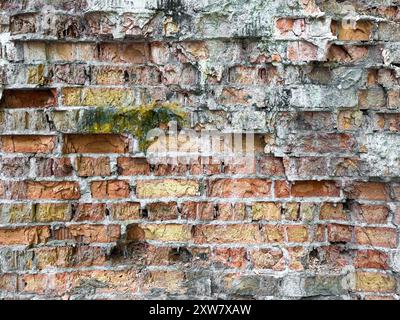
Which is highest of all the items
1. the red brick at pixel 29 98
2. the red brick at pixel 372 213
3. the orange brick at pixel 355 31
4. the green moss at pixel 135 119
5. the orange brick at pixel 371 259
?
the orange brick at pixel 355 31

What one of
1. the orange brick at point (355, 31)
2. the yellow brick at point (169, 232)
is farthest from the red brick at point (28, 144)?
the orange brick at point (355, 31)

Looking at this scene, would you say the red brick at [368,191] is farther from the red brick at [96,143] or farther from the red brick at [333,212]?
the red brick at [96,143]

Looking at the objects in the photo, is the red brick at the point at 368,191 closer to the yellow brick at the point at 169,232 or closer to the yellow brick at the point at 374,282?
the yellow brick at the point at 374,282

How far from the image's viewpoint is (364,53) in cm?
228

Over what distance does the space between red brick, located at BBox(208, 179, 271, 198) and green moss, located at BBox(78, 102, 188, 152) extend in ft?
1.14

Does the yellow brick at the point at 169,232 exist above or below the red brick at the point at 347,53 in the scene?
→ below

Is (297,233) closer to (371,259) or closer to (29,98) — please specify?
(371,259)

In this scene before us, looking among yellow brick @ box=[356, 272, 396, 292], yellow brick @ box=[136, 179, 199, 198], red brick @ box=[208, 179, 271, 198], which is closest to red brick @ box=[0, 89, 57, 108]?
yellow brick @ box=[136, 179, 199, 198]

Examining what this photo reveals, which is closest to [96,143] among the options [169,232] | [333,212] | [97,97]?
[97,97]

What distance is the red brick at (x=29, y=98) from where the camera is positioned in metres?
2.29

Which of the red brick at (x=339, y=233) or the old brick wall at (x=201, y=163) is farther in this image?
the red brick at (x=339, y=233)

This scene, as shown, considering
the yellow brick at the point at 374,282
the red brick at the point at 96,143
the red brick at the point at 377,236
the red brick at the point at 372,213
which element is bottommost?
the yellow brick at the point at 374,282

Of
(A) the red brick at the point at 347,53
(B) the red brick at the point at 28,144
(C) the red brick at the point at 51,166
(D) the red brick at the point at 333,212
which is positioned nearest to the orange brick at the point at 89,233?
(C) the red brick at the point at 51,166

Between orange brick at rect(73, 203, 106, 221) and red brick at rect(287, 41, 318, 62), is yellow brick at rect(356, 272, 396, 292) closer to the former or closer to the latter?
red brick at rect(287, 41, 318, 62)
